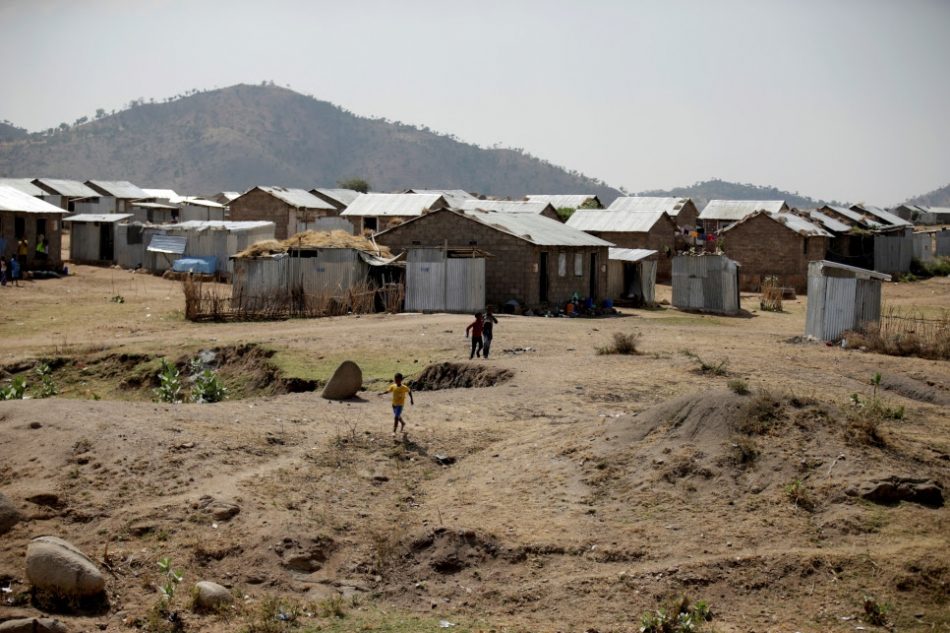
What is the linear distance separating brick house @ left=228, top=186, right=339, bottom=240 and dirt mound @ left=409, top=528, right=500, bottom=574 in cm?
4459

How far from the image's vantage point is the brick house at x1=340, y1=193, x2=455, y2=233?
173ft

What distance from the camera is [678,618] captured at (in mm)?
9844

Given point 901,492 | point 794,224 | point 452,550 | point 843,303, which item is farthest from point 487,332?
point 794,224

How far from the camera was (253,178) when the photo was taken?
171m

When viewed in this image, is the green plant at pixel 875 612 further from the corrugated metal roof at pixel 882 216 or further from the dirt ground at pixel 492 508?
the corrugated metal roof at pixel 882 216

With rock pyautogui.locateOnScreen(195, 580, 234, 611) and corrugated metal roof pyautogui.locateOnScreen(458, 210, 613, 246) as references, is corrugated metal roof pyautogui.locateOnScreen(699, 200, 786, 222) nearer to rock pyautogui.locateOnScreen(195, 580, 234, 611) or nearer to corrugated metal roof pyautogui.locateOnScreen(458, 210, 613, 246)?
corrugated metal roof pyautogui.locateOnScreen(458, 210, 613, 246)

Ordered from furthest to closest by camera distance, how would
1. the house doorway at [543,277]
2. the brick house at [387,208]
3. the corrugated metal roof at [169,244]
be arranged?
the brick house at [387,208]
the corrugated metal roof at [169,244]
the house doorway at [543,277]

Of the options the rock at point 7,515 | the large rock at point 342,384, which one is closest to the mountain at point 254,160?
the large rock at point 342,384

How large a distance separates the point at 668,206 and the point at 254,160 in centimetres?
12357

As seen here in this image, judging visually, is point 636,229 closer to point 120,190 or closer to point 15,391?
point 15,391

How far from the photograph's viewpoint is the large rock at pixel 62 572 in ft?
33.8

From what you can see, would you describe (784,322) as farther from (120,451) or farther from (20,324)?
(120,451)

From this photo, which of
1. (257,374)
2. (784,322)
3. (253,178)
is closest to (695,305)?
(784,322)

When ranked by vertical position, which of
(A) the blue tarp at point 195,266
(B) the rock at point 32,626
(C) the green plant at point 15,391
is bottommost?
(B) the rock at point 32,626
